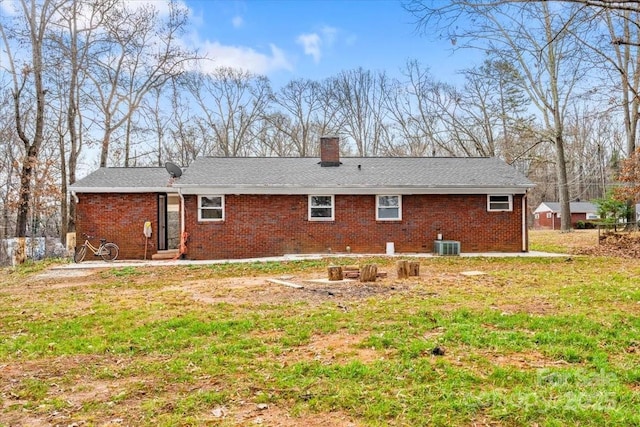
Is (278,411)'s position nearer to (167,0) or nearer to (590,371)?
(590,371)

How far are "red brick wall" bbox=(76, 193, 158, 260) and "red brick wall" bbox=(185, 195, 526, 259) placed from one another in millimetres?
1613

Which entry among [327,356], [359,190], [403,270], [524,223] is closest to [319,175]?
[359,190]

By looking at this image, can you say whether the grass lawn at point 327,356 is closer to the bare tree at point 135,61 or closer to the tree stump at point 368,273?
the tree stump at point 368,273

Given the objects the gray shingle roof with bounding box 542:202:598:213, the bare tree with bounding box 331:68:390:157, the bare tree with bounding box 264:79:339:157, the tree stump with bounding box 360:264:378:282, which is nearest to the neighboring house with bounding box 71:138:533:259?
the tree stump with bounding box 360:264:378:282

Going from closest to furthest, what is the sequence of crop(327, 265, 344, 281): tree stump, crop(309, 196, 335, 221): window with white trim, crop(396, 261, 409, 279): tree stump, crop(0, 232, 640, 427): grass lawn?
crop(0, 232, 640, 427): grass lawn → crop(327, 265, 344, 281): tree stump → crop(396, 261, 409, 279): tree stump → crop(309, 196, 335, 221): window with white trim

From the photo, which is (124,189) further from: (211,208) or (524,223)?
(524,223)

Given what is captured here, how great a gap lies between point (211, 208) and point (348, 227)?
4.70 m

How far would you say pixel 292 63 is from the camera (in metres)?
33.7

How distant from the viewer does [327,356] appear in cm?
457

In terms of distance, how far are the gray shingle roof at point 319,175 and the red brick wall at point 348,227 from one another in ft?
1.60

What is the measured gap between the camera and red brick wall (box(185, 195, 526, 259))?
14875 mm

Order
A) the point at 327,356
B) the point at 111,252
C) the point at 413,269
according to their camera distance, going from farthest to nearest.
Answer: the point at 111,252, the point at 413,269, the point at 327,356

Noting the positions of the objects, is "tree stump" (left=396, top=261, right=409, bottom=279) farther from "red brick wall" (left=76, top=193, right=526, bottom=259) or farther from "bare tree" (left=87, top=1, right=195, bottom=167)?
"bare tree" (left=87, top=1, right=195, bottom=167)

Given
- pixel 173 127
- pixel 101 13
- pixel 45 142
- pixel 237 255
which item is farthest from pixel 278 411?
pixel 173 127
